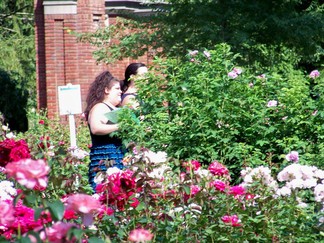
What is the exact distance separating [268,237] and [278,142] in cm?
260

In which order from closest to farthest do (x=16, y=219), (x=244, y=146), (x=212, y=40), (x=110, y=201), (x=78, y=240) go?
(x=78, y=240)
(x=16, y=219)
(x=110, y=201)
(x=244, y=146)
(x=212, y=40)

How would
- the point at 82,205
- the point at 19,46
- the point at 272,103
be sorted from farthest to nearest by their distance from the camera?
the point at 19,46 < the point at 272,103 < the point at 82,205

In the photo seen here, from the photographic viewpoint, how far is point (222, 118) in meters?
8.20

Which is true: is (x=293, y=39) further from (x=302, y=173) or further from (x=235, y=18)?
(x=302, y=173)

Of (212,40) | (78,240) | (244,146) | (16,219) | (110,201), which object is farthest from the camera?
Answer: (212,40)

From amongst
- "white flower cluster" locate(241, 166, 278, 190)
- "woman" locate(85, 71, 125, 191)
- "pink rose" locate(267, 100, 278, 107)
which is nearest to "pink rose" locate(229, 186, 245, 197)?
"white flower cluster" locate(241, 166, 278, 190)

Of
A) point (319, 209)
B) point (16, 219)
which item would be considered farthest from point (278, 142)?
point (16, 219)

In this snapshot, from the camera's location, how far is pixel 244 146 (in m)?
7.94

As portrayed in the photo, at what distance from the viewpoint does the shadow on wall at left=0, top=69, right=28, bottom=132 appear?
94.2 ft

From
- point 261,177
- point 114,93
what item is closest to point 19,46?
point 114,93

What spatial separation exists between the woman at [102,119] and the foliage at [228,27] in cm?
928

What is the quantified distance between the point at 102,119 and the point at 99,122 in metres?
0.06

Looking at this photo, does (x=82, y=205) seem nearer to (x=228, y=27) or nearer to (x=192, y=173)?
(x=192, y=173)

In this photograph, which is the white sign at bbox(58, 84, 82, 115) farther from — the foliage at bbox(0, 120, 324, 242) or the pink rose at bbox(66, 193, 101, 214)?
the pink rose at bbox(66, 193, 101, 214)
